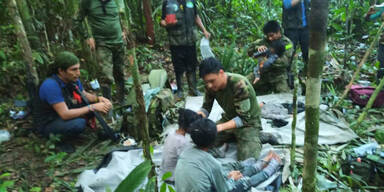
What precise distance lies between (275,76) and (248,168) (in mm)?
Answer: 2470

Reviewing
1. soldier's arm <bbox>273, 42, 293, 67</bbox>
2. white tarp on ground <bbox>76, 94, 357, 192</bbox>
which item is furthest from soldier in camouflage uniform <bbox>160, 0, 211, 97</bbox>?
soldier's arm <bbox>273, 42, 293, 67</bbox>

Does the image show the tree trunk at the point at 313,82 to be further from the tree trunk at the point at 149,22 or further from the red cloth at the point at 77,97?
the tree trunk at the point at 149,22

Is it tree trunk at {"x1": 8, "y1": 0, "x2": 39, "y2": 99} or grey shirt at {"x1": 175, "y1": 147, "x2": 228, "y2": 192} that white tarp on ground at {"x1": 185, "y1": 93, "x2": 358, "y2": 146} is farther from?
tree trunk at {"x1": 8, "y1": 0, "x2": 39, "y2": 99}

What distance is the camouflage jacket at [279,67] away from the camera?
16.4ft

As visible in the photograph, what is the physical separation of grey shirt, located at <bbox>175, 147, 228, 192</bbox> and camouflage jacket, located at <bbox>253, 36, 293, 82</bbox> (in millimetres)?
3022

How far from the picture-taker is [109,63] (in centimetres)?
446

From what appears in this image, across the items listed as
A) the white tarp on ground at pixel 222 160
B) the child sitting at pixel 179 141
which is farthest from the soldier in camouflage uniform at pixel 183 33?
the child sitting at pixel 179 141

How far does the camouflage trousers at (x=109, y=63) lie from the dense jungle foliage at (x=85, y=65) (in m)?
0.74

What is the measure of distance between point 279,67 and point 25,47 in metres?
3.66

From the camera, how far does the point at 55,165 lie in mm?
3320

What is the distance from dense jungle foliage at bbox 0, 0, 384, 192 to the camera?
3141mm

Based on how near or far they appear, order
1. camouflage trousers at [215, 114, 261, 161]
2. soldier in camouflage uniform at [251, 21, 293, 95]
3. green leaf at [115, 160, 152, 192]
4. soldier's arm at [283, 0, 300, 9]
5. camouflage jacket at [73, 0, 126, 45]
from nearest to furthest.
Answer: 1. green leaf at [115, 160, 152, 192]
2. camouflage trousers at [215, 114, 261, 161]
3. camouflage jacket at [73, 0, 126, 45]
4. soldier in camouflage uniform at [251, 21, 293, 95]
5. soldier's arm at [283, 0, 300, 9]

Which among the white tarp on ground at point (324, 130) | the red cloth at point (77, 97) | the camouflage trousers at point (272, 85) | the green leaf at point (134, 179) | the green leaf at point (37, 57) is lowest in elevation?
the white tarp on ground at point (324, 130)

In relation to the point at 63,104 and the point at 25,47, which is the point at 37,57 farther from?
the point at 63,104
